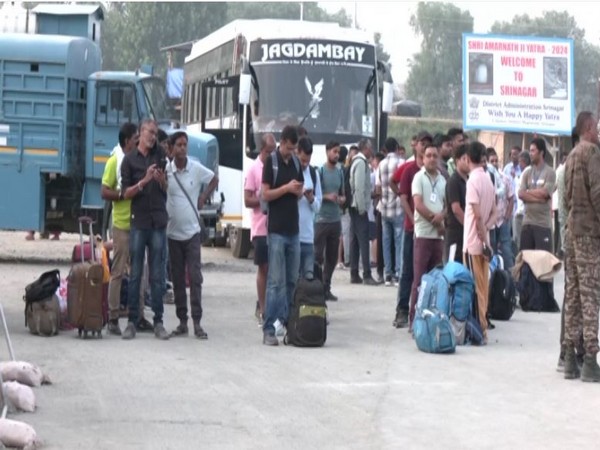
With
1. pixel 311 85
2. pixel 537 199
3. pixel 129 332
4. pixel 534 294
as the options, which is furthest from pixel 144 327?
pixel 311 85

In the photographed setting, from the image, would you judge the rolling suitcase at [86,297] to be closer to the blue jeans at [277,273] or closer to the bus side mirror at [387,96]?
the blue jeans at [277,273]

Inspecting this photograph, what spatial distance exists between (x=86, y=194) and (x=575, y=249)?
13.0 meters

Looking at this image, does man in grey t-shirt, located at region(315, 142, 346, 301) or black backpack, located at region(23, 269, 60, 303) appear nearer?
black backpack, located at region(23, 269, 60, 303)

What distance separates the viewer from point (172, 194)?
14414mm

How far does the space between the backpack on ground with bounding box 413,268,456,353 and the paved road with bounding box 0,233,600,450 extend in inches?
6.3

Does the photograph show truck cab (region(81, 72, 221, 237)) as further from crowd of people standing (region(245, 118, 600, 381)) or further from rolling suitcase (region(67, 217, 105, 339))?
rolling suitcase (region(67, 217, 105, 339))

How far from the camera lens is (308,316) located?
547 inches

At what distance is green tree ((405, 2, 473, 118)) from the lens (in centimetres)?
11575

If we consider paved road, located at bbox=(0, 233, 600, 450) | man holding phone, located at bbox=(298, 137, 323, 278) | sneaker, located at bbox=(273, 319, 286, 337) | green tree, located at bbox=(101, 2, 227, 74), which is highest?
green tree, located at bbox=(101, 2, 227, 74)

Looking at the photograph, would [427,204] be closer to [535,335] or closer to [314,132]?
[535,335]

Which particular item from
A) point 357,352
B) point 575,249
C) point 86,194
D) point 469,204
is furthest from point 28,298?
point 86,194

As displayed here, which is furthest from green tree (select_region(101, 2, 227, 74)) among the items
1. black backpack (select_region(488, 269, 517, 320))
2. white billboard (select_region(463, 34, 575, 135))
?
black backpack (select_region(488, 269, 517, 320))

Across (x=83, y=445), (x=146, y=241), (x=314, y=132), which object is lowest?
(x=83, y=445)

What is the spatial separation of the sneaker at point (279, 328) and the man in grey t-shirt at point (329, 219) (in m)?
3.60
